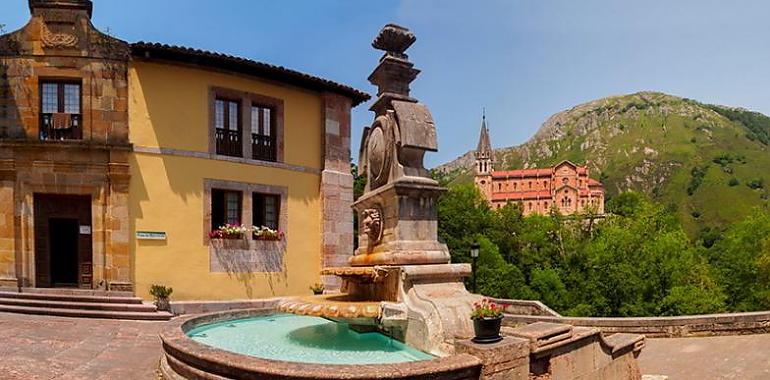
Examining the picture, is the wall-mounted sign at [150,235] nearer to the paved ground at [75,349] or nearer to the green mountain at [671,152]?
the paved ground at [75,349]

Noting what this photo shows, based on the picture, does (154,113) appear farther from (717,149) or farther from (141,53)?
(717,149)

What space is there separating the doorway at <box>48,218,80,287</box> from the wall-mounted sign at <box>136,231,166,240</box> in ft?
6.28

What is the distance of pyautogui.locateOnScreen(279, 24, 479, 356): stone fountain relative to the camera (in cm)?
642

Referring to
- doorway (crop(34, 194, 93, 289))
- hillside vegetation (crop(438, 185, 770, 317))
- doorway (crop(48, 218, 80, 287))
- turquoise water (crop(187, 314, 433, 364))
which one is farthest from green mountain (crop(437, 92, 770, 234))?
doorway (crop(48, 218, 80, 287))

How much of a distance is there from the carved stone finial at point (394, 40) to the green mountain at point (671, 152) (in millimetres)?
91723

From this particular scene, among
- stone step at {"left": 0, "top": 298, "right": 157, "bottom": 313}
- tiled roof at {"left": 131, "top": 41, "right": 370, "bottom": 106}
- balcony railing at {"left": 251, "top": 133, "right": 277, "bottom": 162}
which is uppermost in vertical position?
tiled roof at {"left": 131, "top": 41, "right": 370, "bottom": 106}

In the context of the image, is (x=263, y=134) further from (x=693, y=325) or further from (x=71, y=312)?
(x=693, y=325)

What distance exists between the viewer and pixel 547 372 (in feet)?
19.5

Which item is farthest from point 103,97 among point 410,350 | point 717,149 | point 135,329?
point 717,149

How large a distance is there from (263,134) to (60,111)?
571 cm

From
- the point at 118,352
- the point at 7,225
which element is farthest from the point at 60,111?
the point at 118,352

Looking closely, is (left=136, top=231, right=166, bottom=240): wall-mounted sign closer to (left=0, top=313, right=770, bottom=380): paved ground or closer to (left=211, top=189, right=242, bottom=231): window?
(left=211, top=189, right=242, bottom=231): window

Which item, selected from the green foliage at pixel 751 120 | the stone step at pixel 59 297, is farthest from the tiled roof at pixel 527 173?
the stone step at pixel 59 297

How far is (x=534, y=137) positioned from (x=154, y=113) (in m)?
191
